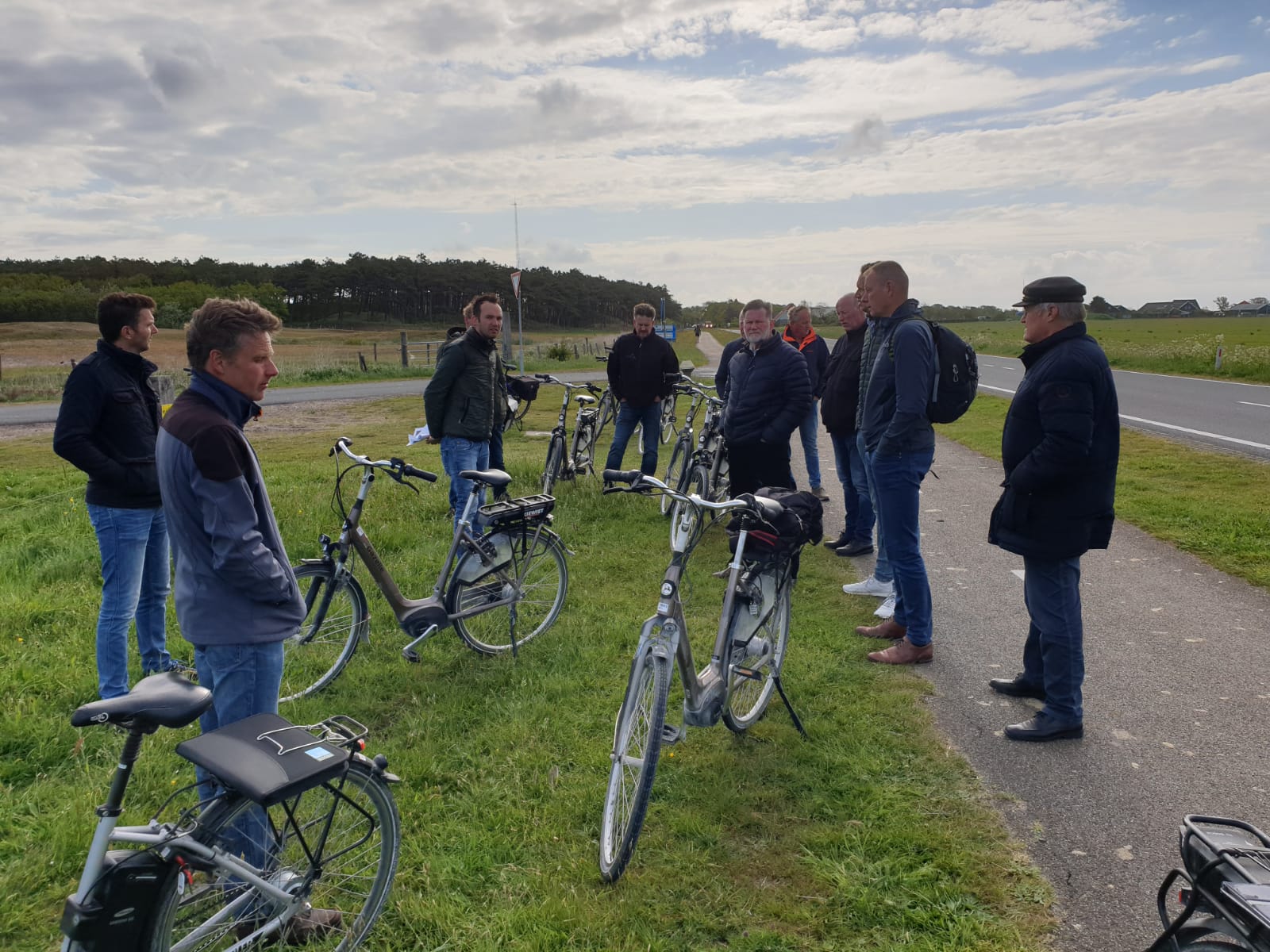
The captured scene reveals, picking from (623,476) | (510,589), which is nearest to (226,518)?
(623,476)

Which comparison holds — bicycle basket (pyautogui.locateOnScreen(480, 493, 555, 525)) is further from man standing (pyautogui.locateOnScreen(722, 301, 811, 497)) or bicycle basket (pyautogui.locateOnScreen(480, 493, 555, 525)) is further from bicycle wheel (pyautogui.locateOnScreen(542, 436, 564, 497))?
bicycle wheel (pyautogui.locateOnScreen(542, 436, 564, 497))

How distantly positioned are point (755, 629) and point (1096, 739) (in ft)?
5.62

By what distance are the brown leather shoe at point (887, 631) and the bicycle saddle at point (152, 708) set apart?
4.23 metres

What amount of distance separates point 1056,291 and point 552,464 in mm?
6450

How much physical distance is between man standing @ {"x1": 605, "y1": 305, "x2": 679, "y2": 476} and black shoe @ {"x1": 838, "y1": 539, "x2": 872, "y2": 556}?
2.62 m

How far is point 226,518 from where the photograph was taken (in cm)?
274

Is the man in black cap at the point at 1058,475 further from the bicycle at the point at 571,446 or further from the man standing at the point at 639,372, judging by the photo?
the bicycle at the point at 571,446

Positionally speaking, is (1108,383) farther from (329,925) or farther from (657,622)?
(329,925)

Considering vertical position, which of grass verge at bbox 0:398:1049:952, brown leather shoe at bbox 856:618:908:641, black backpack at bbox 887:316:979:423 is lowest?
grass verge at bbox 0:398:1049:952

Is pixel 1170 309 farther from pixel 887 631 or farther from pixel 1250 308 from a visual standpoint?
pixel 887 631

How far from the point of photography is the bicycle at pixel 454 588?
4.88 m

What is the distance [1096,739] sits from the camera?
4.13m

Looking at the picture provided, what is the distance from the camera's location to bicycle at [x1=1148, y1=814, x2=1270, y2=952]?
75.5 inches

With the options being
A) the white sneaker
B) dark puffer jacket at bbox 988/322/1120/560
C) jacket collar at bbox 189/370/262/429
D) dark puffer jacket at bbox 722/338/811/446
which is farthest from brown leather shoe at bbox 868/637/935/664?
jacket collar at bbox 189/370/262/429
